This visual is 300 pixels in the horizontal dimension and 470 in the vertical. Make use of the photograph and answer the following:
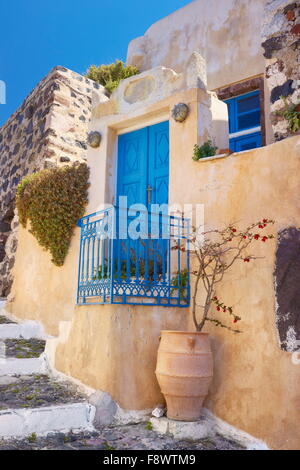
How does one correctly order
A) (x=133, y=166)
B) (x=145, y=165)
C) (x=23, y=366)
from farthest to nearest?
(x=133, y=166) → (x=145, y=165) → (x=23, y=366)

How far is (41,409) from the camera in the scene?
402cm

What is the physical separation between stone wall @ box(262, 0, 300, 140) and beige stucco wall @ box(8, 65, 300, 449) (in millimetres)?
575

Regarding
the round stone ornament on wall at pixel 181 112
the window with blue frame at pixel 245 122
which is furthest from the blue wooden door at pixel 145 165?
the window with blue frame at pixel 245 122

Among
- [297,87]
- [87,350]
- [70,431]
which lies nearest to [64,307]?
[87,350]

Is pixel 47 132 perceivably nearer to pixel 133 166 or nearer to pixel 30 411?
pixel 133 166

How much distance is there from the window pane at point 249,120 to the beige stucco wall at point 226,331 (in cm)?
181

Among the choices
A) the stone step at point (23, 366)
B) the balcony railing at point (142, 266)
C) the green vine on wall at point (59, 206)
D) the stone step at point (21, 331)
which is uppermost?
the green vine on wall at point (59, 206)

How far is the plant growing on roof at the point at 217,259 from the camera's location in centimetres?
459

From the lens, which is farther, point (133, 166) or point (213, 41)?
point (213, 41)

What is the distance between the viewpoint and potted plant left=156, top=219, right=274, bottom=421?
424 centimetres

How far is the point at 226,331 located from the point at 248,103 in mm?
4429

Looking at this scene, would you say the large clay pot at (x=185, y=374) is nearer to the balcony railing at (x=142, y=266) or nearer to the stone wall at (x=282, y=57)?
the balcony railing at (x=142, y=266)

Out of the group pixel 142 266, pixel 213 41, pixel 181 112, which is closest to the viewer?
pixel 142 266

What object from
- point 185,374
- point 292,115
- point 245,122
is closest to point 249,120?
point 245,122
